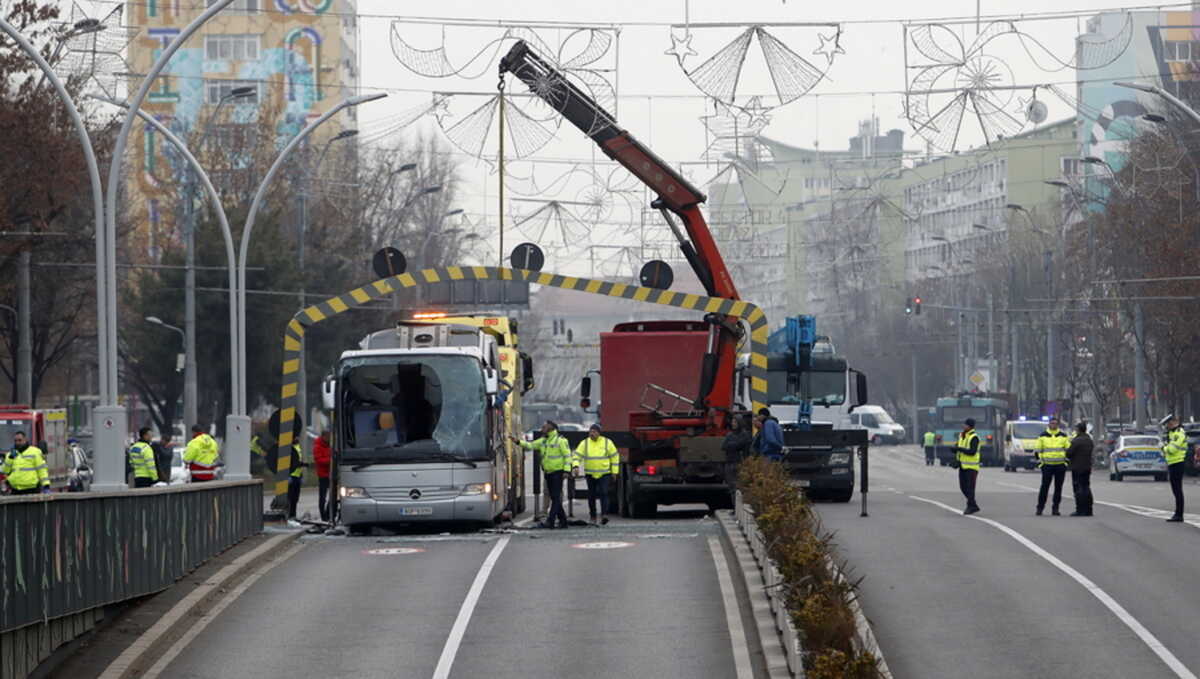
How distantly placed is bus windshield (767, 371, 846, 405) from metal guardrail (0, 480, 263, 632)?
59.4 feet

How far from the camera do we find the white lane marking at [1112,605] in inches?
659

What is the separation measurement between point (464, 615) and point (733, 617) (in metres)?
2.60

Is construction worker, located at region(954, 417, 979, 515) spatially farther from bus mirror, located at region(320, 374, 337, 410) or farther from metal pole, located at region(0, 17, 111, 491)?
metal pole, located at region(0, 17, 111, 491)

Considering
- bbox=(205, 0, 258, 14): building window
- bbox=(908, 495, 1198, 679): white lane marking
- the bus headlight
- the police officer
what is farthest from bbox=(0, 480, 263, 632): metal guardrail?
bbox=(205, 0, 258, 14): building window

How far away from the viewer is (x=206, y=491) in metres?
23.9

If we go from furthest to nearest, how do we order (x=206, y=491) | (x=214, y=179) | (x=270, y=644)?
(x=214, y=179), (x=206, y=491), (x=270, y=644)

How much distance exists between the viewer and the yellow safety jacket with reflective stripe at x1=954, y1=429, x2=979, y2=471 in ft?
112

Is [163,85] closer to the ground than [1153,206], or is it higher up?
higher up

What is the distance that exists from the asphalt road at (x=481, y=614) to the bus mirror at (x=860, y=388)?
42.4 ft

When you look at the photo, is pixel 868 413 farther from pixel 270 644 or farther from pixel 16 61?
pixel 270 644

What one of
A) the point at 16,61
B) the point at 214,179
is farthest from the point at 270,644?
the point at 214,179

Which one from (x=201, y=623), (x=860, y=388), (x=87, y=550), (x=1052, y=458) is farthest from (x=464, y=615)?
(x=860, y=388)

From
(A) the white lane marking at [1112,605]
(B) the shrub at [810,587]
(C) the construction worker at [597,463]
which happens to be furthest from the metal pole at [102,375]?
(A) the white lane marking at [1112,605]

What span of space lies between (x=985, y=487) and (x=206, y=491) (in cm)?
3153
